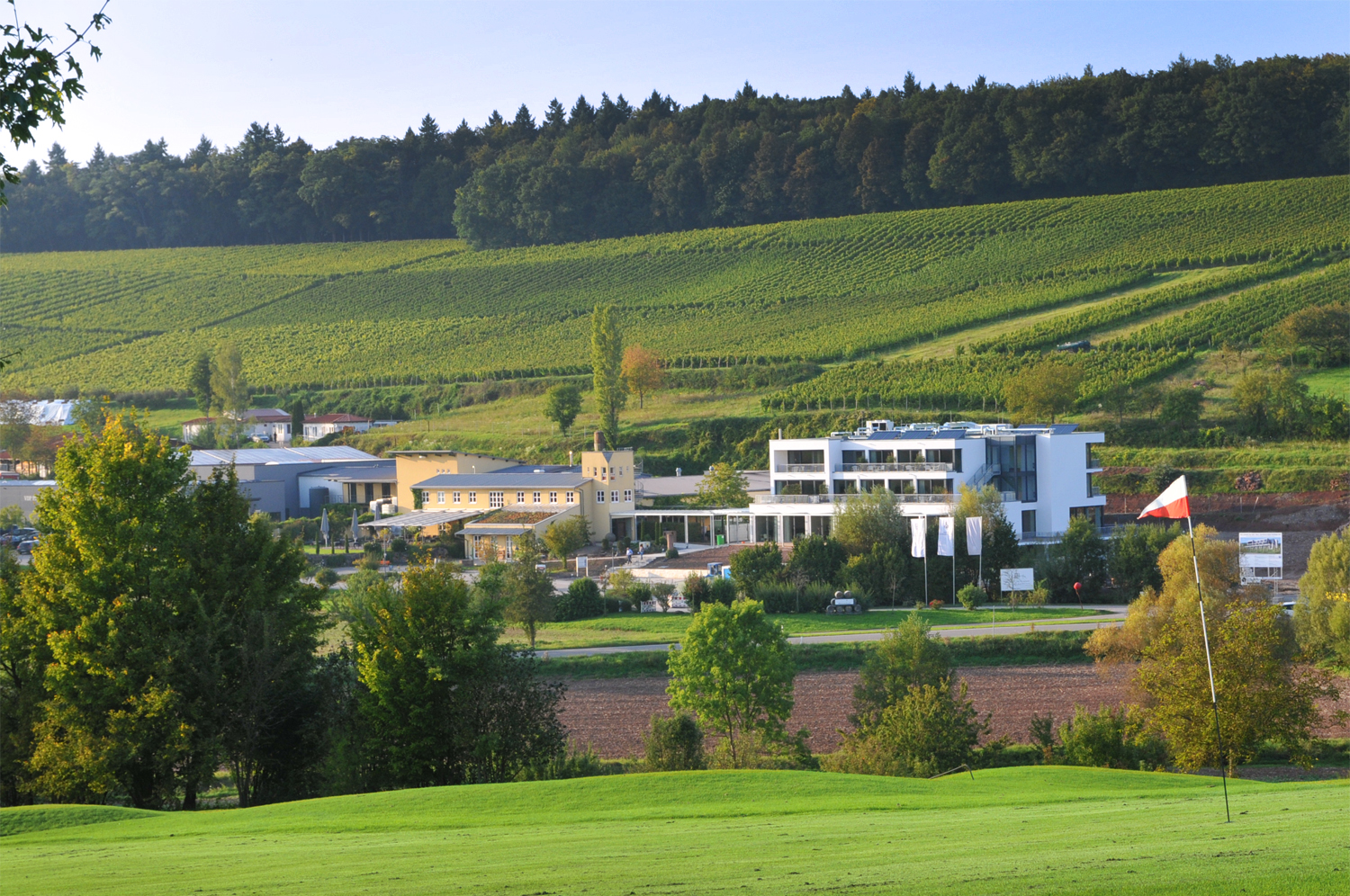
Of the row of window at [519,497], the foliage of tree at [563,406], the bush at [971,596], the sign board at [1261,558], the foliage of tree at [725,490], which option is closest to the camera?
the sign board at [1261,558]

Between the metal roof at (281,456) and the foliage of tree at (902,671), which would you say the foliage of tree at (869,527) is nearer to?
the foliage of tree at (902,671)

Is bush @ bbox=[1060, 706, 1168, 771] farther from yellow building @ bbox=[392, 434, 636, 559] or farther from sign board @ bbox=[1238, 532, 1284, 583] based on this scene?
yellow building @ bbox=[392, 434, 636, 559]

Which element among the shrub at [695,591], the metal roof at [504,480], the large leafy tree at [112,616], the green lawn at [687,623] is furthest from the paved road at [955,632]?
the metal roof at [504,480]

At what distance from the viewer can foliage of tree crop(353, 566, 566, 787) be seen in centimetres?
2228

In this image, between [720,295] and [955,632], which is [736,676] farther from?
[720,295]

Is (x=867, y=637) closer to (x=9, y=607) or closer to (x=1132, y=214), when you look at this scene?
(x=9, y=607)

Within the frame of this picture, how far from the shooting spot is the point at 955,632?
37656 millimetres

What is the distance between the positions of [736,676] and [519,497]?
3392cm

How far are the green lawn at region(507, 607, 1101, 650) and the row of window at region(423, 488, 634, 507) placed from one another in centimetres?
1595

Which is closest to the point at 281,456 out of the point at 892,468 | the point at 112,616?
the point at 892,468

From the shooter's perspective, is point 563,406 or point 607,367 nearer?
point 607,367

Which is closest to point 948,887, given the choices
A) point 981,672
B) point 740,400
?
point 981,672

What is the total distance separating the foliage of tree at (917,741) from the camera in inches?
924

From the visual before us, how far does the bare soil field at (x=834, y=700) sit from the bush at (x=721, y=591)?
8421 mm
